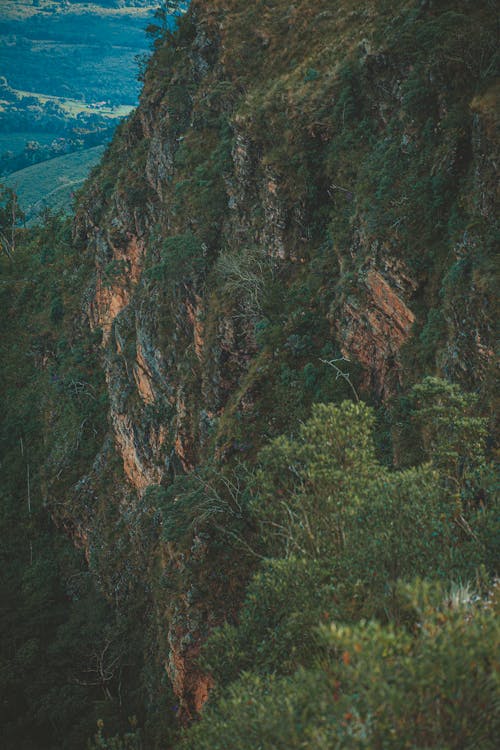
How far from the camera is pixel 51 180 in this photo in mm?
177250

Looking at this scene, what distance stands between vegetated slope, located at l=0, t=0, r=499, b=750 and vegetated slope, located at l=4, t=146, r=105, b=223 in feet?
360

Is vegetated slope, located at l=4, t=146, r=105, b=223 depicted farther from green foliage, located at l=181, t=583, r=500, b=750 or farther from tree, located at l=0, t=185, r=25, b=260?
green foliage, located at l=181, t=583, r=500, b=750

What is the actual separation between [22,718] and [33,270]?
61.6 metres

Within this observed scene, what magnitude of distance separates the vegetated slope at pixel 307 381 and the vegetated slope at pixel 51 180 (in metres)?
110

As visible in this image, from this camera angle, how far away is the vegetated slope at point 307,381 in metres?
11.0

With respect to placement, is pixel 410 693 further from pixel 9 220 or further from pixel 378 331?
pixel 9 220

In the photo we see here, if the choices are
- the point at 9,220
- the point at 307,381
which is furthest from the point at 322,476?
the point at 9,220

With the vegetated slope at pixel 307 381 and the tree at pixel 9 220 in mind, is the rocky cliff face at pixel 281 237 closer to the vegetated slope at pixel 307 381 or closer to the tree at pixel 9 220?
the vegetated slope at pixel 307 381

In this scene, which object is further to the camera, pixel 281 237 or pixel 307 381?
pixel 281 237

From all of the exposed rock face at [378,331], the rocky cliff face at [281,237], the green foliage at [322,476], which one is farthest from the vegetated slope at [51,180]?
the green foliage at [322,476]

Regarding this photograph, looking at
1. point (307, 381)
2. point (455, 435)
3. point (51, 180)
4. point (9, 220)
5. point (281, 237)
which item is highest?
point (51, 180)

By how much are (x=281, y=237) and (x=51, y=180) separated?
164 metres

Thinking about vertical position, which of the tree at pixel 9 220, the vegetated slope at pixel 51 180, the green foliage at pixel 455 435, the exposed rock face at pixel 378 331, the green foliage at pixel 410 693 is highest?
the vegetated slope at pixel 51 180

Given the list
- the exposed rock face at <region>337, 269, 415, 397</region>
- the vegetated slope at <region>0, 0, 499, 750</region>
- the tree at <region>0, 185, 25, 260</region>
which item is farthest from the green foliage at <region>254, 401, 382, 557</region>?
the tree at <region>0, 185, 25, 260</region>
